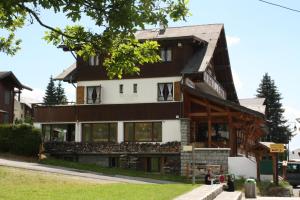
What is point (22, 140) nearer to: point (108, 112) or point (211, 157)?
point (108, 112)

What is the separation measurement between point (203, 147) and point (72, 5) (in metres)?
27.9

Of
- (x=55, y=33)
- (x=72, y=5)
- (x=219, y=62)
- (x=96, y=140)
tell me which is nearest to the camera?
(x=72, y=5)

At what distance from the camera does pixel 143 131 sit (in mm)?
37562

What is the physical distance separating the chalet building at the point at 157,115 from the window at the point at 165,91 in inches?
2.8

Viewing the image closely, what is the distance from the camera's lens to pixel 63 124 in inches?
1592

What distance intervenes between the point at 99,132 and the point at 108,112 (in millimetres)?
1671

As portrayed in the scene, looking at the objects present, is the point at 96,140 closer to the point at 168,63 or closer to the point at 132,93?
the point at 132,93

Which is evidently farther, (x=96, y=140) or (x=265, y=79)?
(x=265, y=79)

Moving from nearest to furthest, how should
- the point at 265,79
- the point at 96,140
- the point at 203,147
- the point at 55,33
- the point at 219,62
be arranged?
the point at 55,33
the point at 203,147
the point at 96,140
the point at 219,62
the point at 265,79

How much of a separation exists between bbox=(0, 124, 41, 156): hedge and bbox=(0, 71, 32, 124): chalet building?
60.1 ft

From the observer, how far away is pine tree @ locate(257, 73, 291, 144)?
78562 mm

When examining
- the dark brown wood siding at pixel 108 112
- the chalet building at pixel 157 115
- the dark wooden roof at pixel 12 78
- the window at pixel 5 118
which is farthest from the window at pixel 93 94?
the window at pixel 5 118

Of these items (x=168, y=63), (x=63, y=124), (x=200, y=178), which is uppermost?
(x=168, y=63)

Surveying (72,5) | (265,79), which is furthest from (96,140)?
(265,79)
